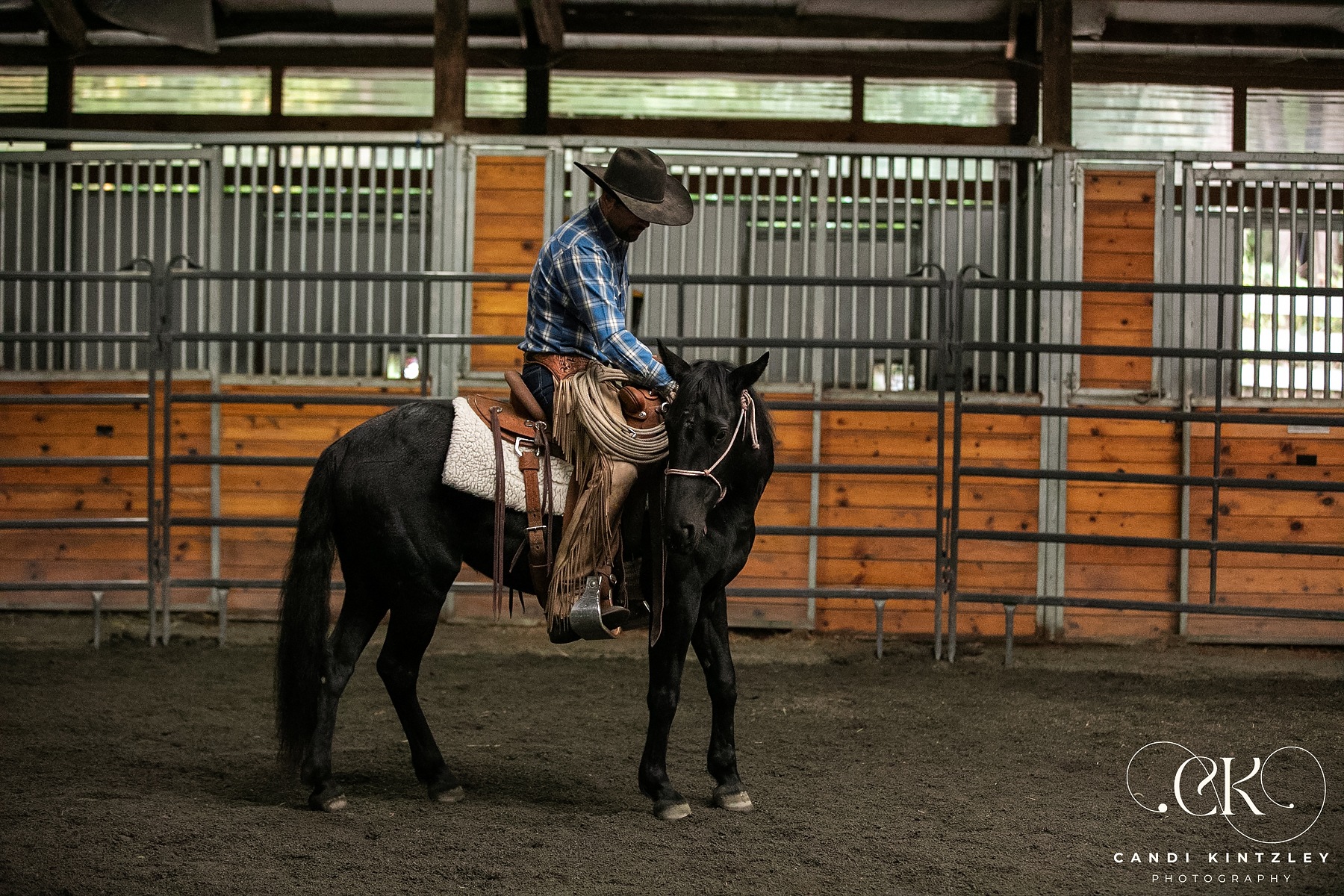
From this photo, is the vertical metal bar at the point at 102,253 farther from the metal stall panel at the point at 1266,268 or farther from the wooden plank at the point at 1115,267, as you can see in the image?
the metal stall panel at the point at 1266,268

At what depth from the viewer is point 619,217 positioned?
3617mm

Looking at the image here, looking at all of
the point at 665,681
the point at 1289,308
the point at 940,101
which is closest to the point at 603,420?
the point at 665,681

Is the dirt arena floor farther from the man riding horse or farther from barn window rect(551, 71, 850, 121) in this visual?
barn window rect(551, 71, 850, 121)

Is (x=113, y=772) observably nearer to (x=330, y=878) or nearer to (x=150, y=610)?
(x=330, y=878)

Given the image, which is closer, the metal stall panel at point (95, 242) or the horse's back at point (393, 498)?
the horse's back at point (393, 498)

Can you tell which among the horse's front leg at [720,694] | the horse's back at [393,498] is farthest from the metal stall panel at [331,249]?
the horse's front leg at [720,694]

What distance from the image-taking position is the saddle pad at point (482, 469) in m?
3.62

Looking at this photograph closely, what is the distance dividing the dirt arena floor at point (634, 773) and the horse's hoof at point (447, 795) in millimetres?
46

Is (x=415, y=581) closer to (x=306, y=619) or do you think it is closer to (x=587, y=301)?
(x=306, y=619)

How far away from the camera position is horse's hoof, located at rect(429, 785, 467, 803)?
3621 millimetres

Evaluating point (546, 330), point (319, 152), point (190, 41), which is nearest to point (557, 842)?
point (546, 330)

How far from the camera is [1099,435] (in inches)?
264

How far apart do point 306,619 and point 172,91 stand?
20.8 ft

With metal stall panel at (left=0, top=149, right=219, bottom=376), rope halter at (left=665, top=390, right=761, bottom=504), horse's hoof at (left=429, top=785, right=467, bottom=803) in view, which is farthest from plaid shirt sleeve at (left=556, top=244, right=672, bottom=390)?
metal stall panel at (left=0, top=149, right=219, bottom=376)
